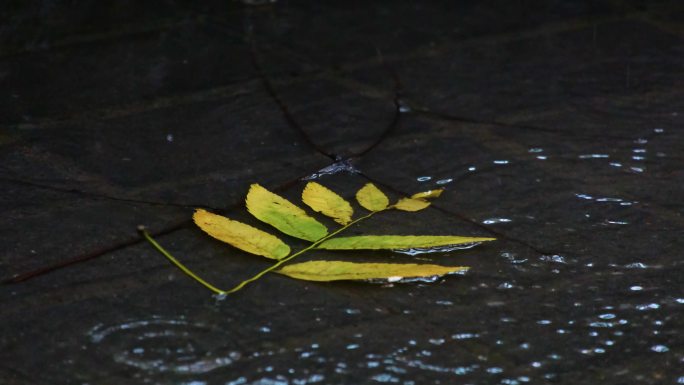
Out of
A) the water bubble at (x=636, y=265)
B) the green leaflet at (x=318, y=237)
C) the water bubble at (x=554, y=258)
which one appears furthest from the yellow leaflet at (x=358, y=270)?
the water bubble at (x=636, y=265)

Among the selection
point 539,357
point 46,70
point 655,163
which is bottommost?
point 539,357

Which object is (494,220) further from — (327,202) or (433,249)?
(327,202)

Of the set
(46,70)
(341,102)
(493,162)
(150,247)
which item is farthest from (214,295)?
(46,70)

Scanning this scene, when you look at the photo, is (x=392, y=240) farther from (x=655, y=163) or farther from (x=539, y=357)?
(x=655, y=163)

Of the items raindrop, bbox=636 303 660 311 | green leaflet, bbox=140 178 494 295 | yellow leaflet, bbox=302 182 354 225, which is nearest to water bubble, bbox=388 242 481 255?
green leaflet, bbox=140 178 494 295

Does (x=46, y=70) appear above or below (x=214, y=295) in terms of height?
above
